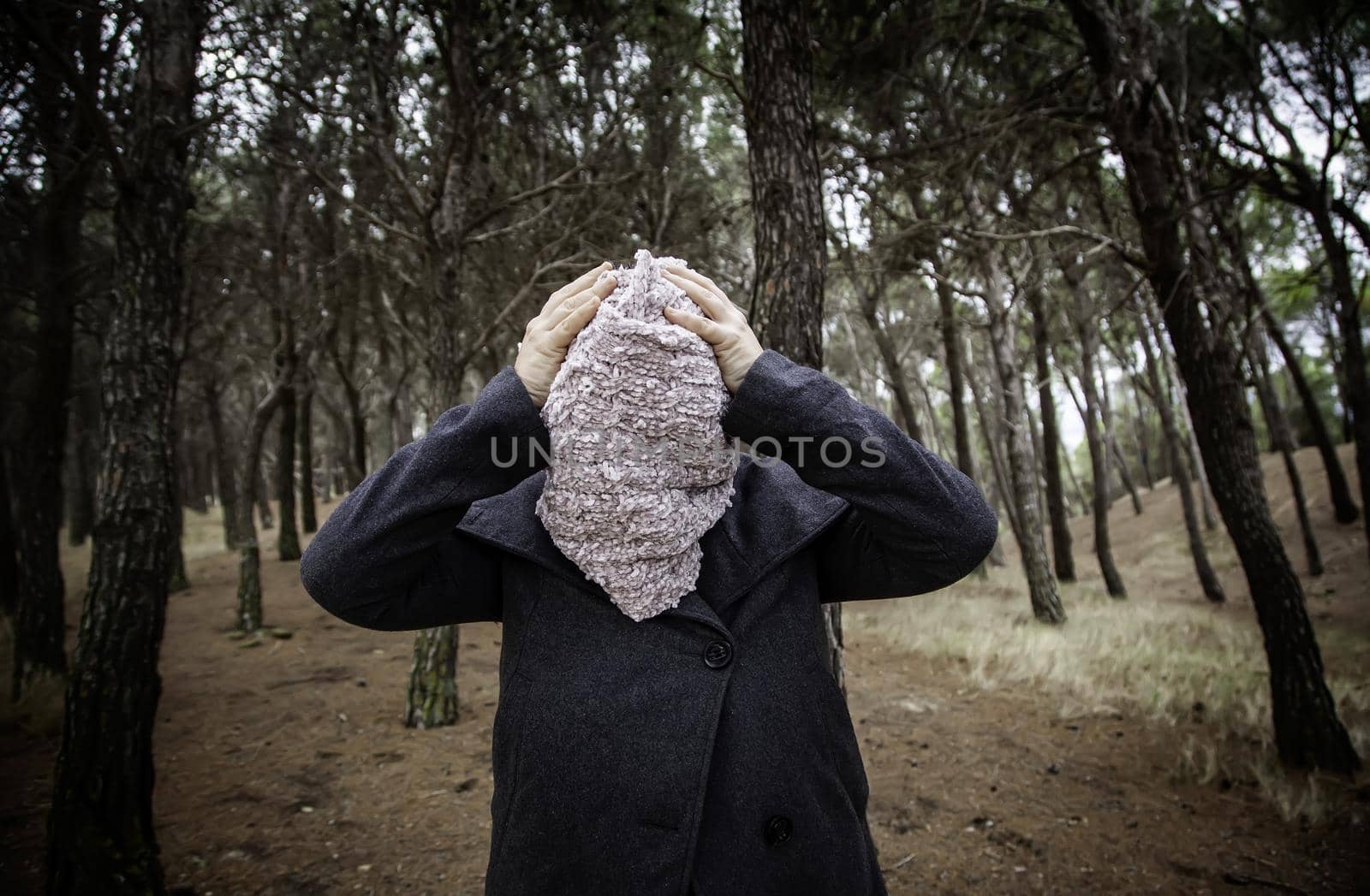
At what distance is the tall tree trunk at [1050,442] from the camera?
1052cm

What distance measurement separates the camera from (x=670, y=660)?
4.55 feet

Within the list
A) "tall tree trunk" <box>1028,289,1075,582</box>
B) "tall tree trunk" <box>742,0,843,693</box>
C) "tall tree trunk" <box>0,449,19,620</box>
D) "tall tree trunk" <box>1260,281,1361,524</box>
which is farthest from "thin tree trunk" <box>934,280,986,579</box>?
"tall tree trunk" <box>0,449,19,620</box>

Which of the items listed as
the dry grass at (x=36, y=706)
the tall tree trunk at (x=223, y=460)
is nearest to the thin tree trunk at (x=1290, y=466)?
the dry grass at (x=36, y=706)

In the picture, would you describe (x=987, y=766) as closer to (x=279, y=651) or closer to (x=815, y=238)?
(x=815, y=238)

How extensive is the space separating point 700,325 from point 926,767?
15.5 ft

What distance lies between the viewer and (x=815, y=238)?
3.20 metres

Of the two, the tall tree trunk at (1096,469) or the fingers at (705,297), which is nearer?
the fingers at (705,297)

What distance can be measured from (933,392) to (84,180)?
32234 millimetres

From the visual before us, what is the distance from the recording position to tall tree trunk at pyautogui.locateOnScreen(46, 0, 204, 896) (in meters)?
2.96

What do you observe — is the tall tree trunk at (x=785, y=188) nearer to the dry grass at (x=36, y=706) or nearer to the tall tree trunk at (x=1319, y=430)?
the dry grass at (x=36, y=706)

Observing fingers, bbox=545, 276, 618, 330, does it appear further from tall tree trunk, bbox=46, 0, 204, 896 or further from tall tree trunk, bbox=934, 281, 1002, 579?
tall tree trunk, bbox=934, 281, 1002, 579

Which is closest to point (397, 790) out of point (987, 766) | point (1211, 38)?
point (987, 766)

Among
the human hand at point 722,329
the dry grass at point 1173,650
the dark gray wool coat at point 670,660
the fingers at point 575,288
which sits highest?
the fingers at point 575,288

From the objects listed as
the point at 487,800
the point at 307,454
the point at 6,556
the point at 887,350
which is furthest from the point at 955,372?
the point at 6,556
